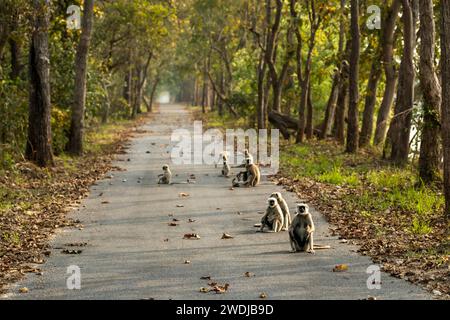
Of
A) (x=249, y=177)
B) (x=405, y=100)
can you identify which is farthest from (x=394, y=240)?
(x=405, y=100)

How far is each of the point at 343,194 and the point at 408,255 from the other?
635cm

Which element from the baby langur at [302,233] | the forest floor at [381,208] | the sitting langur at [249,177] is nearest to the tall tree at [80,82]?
the forest floor at [381,208]

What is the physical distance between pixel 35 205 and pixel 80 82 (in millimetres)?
10556

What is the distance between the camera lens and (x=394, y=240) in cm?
1252

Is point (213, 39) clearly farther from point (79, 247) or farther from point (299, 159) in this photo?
point (79, 247)

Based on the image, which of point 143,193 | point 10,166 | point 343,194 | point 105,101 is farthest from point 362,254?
point 105,101

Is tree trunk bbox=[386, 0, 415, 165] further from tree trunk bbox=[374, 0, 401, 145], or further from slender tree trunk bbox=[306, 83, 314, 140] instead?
slender tree trunk bbox=[306, 83, 314, 140]

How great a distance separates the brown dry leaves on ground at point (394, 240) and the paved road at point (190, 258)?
27cm

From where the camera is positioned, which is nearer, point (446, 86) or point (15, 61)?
point (446, 86)

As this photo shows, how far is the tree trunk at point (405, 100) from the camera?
69.5 feet

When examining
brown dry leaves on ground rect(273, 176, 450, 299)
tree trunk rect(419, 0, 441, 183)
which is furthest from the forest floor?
tree trunk rect(419, 0, 441, 183)

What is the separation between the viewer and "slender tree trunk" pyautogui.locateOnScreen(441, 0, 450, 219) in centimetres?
1358

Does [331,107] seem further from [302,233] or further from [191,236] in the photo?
[302,233]

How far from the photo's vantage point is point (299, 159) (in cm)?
2539
